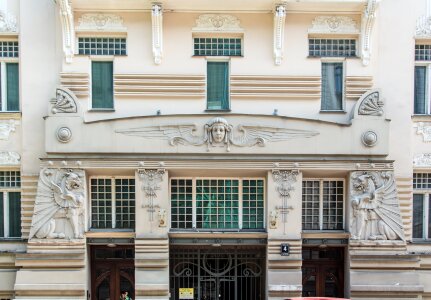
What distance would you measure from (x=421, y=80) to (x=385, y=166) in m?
3.44

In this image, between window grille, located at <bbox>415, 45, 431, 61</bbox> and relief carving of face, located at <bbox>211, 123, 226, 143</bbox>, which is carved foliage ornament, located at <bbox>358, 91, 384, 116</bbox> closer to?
window grille, located at <bbox>415, 45, 431, 61</bbox>

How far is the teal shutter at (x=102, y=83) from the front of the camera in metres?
13.6

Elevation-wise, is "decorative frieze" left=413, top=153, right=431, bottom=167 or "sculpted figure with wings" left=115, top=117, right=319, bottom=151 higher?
"sculpted figure with wings" left=115, top=117, right=319, bottom=151

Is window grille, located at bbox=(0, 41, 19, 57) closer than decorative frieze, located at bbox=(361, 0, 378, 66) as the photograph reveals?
No

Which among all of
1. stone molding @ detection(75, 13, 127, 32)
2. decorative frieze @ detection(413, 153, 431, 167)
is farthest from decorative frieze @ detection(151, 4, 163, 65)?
decorative frieze @ detection(413, 153, 431, 167)

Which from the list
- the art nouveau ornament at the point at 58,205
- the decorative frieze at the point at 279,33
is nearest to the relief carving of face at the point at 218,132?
the decorative frieze at the point at 279,33

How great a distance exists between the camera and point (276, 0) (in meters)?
12.7

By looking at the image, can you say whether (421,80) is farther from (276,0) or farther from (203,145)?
(203,145)

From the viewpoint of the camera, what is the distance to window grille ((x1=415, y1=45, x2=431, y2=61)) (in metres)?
14.0

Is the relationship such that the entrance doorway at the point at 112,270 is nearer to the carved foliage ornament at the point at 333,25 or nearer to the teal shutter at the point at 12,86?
the teal shutter at the point at 12,86

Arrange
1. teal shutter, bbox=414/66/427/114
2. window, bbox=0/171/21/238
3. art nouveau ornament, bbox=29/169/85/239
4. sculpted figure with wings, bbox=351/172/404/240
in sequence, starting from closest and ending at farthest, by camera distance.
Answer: art nouveau ornament, bbox=29/169/85/239 → sculpted figure with wings, bbox=351/172/404/240 → window, bbox=0/171/21/238 → teal shutter, bbox=414/66/427/114

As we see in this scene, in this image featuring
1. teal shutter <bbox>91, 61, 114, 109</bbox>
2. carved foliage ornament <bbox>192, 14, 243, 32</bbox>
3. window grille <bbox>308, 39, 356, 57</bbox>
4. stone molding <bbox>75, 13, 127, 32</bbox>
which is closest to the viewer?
stone molding <bbox>75, 13, 127, 32</bbox>

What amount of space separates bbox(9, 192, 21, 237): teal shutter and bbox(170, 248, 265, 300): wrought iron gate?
514cm

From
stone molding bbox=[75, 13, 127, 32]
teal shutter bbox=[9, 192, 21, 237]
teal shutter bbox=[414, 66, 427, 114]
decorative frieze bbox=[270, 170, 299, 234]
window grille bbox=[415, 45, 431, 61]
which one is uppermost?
stone molding bbox=[75, 13, 127, 32]
